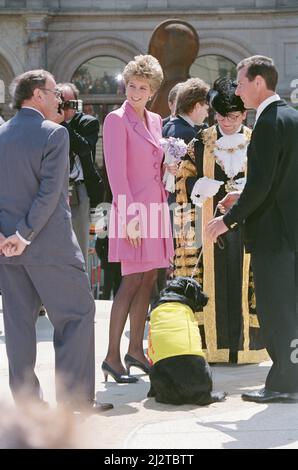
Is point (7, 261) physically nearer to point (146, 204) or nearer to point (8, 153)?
point (8, 153)

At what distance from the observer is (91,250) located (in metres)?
11.9

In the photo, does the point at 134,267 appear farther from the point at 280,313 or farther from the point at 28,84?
the point at 28,84

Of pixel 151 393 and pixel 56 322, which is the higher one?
pixel 56 322

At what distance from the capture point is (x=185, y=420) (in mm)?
5078

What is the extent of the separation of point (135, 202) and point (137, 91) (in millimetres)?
632

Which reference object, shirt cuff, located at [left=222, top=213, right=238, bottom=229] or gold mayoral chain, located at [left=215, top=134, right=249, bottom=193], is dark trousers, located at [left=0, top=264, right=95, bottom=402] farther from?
gold mayoral chain, located at [left=215, top=134, right=249, bottom=193]

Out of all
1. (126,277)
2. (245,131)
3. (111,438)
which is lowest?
(111,438)

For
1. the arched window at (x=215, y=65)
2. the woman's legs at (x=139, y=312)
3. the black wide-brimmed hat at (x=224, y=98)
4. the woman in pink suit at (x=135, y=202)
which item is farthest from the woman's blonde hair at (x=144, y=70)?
the arched window at (x=215, y=65)

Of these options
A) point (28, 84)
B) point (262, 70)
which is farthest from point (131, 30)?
point (28, 84)

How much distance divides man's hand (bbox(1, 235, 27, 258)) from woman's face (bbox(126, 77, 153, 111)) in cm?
150

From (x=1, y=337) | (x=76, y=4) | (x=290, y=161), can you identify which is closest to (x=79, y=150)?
(x=1, y=337)

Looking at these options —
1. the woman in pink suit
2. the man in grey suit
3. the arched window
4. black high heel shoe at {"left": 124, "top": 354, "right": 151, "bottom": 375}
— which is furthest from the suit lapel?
the arched window

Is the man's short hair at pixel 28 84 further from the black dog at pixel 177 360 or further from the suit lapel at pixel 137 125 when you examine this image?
the black dog at pixel 177 360
